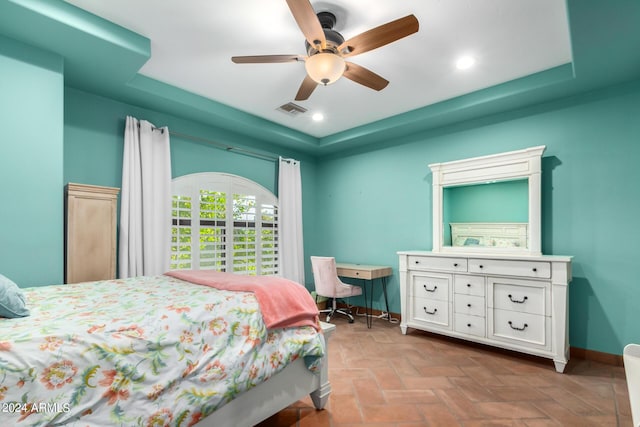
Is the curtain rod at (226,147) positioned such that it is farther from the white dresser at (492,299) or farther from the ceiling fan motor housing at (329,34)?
the white dresser at (492,299)

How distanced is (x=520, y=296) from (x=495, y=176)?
1.21m

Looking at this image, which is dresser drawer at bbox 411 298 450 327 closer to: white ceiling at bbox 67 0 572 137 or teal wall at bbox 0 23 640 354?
teal wall at bbox 0 23 640 354

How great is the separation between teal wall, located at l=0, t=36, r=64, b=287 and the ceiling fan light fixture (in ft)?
6.04

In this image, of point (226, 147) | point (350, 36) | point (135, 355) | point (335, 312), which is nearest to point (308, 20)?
point (350, 36)

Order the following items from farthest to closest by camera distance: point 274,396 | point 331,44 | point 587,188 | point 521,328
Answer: point 587,188
point 521,328
point 331,44
point 274,396

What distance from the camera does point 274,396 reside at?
68.4 inches

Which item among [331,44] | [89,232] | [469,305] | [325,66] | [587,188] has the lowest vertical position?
[469,305]

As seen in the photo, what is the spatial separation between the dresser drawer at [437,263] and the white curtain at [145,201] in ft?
8.60

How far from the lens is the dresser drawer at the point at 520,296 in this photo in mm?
2691

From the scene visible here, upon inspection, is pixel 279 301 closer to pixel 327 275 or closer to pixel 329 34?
pixel 329 34

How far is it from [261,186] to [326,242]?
141 cm

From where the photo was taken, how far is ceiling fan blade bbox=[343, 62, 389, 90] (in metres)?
2.27

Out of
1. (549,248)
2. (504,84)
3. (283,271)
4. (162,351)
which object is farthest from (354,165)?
(162,351)

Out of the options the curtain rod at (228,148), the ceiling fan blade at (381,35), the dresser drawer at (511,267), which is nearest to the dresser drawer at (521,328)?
the dresser drawer at (511,267)
